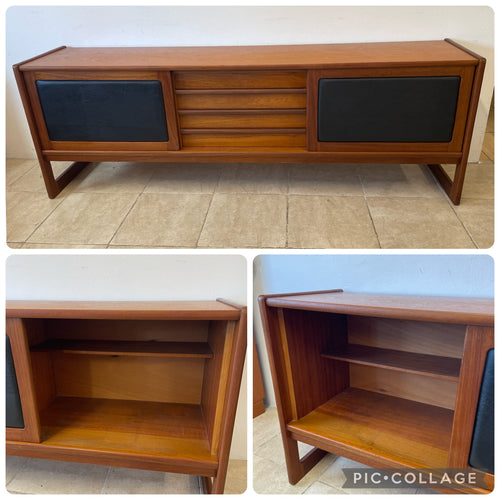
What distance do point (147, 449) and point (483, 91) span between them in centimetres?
228

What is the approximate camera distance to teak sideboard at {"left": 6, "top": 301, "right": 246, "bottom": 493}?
111cm

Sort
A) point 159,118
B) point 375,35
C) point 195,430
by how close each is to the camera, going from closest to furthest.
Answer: point 195,430
point 159,118
point 375,35

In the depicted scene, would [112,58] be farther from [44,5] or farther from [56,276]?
[56,276]

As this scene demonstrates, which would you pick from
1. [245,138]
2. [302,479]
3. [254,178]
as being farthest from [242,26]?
[302,479]

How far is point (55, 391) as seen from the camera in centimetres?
156

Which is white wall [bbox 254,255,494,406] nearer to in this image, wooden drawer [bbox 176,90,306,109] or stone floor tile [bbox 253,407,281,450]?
stone floor tile [bbox 253,407,281,450]

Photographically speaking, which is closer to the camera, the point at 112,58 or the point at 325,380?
the point at 325,380

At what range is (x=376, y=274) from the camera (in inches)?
61.2

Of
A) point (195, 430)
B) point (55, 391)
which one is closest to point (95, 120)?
point (55, 391)

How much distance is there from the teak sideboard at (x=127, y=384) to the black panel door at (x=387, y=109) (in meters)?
0.97

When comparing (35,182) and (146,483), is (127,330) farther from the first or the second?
(35,182)

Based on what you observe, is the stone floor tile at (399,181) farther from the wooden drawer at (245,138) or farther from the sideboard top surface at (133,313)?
the sideboard top surface at (133,313)

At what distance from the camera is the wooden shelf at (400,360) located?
3.75 ft

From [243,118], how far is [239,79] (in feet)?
0.54
